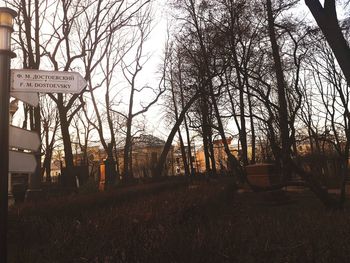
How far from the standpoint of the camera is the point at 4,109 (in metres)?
2.83

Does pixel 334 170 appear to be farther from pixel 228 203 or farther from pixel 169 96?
pixel 169 96

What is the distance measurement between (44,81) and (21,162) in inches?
27.7

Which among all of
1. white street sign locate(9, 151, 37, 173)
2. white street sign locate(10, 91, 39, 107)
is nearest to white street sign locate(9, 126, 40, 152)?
white street sign locate(9, 151, 37, 173)

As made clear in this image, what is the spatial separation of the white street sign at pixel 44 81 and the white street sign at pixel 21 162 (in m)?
0.54

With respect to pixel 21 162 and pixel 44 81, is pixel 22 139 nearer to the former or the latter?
pixel 21 162

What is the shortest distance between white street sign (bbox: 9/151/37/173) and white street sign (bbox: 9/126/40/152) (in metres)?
0.06

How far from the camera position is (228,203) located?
13406 millimetres

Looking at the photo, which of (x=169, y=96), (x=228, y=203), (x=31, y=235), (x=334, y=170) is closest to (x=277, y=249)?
(x=31, y=235)

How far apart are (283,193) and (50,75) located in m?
13.1

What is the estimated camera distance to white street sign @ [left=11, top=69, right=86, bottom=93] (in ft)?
9.96

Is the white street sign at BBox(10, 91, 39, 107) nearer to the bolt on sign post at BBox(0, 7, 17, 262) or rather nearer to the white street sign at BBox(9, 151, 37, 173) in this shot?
the bolt on sign post at BBox(0, 7, 17, 262)

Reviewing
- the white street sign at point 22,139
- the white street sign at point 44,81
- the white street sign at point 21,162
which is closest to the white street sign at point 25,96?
the white street sign at point 44,81

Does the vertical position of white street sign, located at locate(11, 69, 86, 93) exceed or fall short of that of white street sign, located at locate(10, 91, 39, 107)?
it exceeds it

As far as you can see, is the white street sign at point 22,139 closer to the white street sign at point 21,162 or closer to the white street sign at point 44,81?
the white street sign at point 21,162
